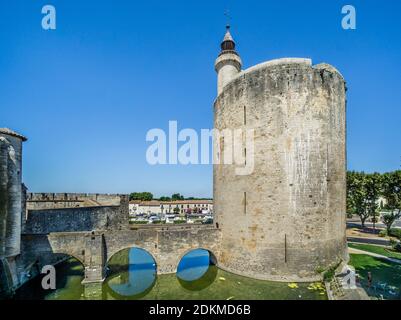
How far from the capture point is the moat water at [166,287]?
13.6 meters

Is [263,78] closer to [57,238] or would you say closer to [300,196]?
[300,196]

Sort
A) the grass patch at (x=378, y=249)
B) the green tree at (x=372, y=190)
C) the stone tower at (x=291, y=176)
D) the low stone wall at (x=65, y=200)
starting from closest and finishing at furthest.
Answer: the stone tower at (x=291, y=176) → the grass patch at (x=378, y=249) → the low stone wall at (x=65, y=200) → the green tree at (x=372, y=190)

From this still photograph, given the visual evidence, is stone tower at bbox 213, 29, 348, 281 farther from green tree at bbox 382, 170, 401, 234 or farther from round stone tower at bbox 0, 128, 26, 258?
green tree at bbox 382, 170, 401, 234

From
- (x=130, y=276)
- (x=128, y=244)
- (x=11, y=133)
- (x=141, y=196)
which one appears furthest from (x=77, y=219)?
(x=141, y=196)

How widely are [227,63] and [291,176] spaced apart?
11333 millimetres

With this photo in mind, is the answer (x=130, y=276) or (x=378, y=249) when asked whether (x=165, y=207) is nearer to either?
(x=130, y=276)

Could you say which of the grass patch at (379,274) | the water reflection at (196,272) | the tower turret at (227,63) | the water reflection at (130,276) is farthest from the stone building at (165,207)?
the grass patch at (379,274)

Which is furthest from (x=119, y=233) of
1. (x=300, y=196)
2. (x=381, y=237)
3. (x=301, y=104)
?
(x=381, y=237)

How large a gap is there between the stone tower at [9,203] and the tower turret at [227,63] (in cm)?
1516

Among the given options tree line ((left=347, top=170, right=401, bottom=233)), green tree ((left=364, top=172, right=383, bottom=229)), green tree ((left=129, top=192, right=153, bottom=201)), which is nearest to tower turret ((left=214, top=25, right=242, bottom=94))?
green tree ((left=364, top=172, right=383, bottom=229))

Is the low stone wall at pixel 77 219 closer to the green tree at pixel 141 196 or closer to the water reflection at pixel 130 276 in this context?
the water reflection at pixel 130 276

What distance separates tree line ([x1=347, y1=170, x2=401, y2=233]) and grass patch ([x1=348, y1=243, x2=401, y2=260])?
7112 mm

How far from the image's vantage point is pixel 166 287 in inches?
588
